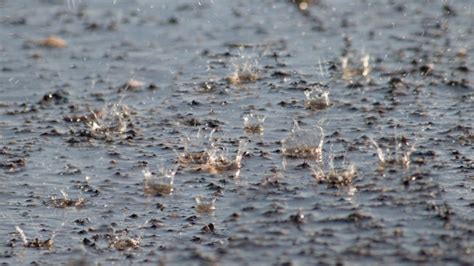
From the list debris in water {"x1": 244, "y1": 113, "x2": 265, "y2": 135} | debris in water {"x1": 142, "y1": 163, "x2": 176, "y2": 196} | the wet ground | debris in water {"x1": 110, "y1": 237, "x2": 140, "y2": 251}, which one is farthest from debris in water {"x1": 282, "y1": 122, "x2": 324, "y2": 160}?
debris in water {"x1": 110, "y1": 237, "x2": 140, "y2": 251}

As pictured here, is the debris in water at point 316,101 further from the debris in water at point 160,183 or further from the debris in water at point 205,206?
the debris in water at point 205,206

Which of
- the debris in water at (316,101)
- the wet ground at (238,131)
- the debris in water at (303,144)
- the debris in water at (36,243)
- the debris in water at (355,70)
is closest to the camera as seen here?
the wet ground at (238,131)

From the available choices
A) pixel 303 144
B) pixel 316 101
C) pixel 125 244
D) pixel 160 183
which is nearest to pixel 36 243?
pixel 125 244

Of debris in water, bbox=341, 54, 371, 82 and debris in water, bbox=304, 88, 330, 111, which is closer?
debris in water, bbox=304, 88, 330, 111

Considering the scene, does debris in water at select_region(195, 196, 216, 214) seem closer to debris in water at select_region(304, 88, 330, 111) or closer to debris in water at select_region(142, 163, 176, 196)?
debris in water at select_region(142, 163, 176, 196)

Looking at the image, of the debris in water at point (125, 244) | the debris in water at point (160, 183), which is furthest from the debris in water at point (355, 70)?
the debris in water at point (125, 244)

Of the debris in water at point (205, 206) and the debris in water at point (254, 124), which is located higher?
the debris in water at point (254, 124)

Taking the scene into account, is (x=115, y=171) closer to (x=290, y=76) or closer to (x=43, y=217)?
(x=43, y=217)

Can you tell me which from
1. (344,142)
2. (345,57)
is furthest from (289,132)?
(345,57)
